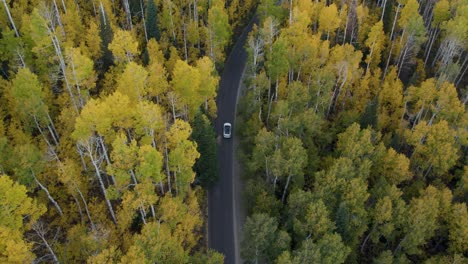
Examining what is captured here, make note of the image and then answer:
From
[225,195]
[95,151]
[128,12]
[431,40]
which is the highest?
[128,12]

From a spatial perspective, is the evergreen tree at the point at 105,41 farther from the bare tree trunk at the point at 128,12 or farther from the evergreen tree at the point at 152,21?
the evergreen tree at the point at 152,21

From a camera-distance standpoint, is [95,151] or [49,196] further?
[95,151]

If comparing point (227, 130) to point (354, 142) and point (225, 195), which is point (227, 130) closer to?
point (225, 195)

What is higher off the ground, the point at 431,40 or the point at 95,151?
the point at 431,40

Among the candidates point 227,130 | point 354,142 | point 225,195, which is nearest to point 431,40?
point 354,142

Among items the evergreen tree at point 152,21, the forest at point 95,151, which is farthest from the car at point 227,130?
the evergreen tree at point 152,21

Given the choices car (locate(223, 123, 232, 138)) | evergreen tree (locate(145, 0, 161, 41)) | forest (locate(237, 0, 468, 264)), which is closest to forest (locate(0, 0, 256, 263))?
evergreen tree (locate(145, 0, 161, 41))
